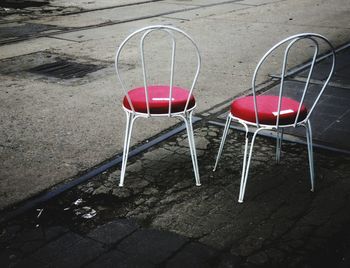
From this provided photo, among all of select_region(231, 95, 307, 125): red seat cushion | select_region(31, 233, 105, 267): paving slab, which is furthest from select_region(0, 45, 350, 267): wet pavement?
select_region(231, 95, 307, 125): red seat cushion

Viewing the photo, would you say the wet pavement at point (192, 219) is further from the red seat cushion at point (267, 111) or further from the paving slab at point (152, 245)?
the red seat cushion at point (267, 111)

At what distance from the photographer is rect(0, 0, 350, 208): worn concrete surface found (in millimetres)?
3922

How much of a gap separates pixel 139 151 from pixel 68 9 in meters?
9.94

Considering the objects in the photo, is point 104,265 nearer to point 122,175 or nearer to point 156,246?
point 156,246

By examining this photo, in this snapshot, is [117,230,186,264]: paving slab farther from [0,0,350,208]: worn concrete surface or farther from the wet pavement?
[0,0,350,208]: worn concrete surface

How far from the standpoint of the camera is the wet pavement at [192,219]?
8.86 ft

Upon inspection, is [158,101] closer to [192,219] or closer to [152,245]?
[192,219]

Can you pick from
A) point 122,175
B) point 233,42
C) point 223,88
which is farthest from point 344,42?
point 122,175

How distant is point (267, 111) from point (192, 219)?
0.94 m

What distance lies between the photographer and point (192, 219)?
3.08 metres

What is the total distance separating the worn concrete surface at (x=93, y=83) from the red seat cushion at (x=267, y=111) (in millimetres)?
1398

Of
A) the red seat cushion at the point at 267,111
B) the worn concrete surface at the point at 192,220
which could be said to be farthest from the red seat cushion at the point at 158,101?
the worn concrete surface at the point at 192,220

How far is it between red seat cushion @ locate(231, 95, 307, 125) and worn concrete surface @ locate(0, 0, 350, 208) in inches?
55.0

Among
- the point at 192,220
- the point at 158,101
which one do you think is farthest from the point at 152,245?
the point at 158,101
